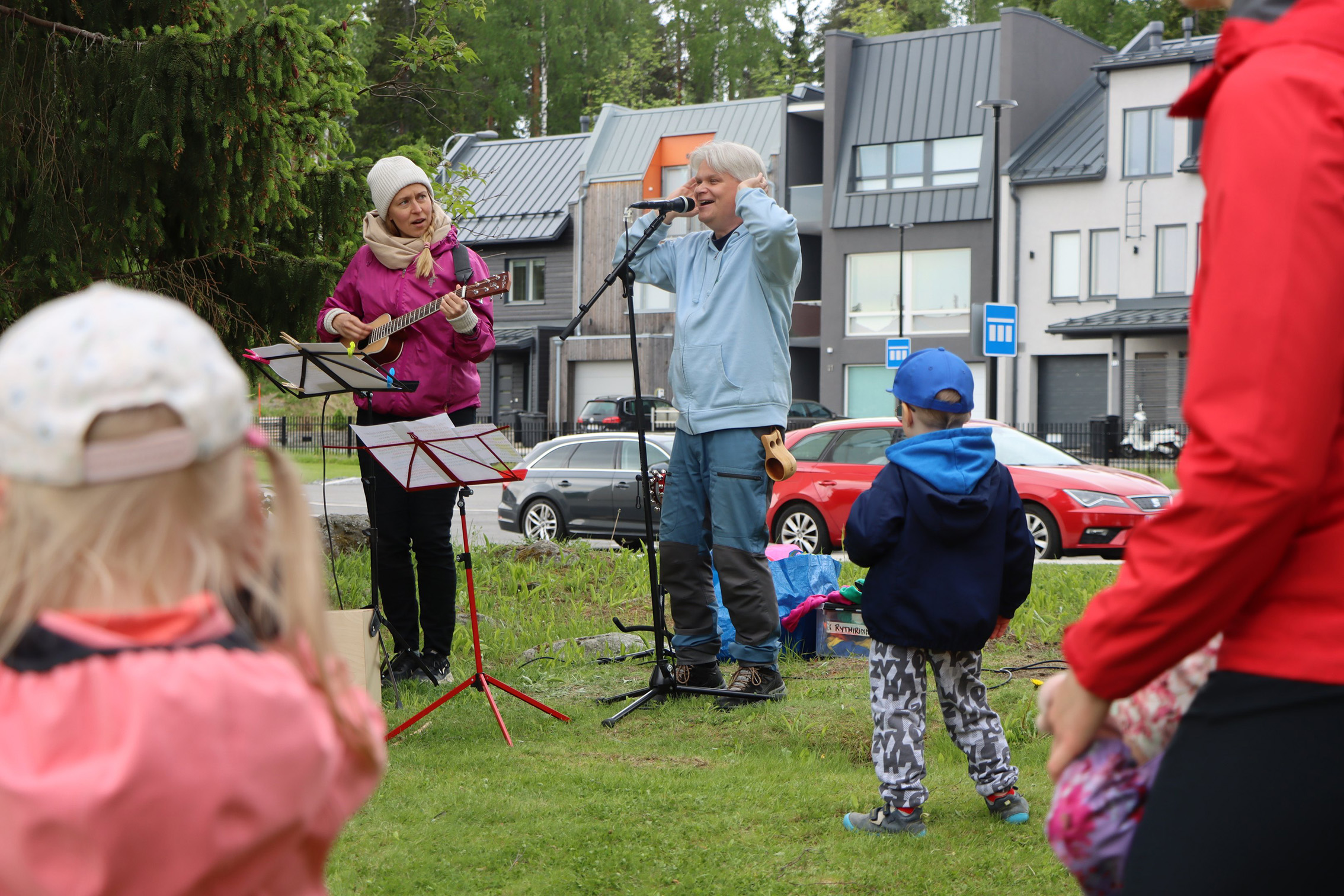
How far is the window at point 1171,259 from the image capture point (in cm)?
3331

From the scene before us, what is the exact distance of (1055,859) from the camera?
3928 mm

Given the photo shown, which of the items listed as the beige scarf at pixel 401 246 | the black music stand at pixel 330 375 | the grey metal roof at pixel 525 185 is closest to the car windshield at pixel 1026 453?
the beige scarf at pixel 401 246

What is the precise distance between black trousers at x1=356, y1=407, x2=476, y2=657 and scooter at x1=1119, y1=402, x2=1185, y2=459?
25.3 m

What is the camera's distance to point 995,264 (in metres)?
27.1

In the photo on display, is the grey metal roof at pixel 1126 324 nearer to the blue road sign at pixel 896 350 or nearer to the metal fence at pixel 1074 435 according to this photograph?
the metal fence at pixel 1074 435

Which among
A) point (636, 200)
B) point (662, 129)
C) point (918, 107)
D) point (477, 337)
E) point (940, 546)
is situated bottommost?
point (940, 546)

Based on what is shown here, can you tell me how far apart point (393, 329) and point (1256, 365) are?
489cm

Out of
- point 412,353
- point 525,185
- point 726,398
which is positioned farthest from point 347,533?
point 525,185

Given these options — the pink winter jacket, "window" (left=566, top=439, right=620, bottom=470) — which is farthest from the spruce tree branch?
"window" (left=566, top=439, right=620, bottom=470)

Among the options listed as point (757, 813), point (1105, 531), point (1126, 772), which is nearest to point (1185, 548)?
point (1126, 772)

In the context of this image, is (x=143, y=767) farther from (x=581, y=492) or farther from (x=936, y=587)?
(x=581, y=492)

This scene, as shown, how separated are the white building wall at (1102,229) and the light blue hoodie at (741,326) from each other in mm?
28506

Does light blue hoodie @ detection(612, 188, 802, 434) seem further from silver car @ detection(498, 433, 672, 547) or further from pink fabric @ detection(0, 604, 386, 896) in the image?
silver car @ detection(498, 433, 672, 547)

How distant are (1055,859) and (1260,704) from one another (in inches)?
99.0
